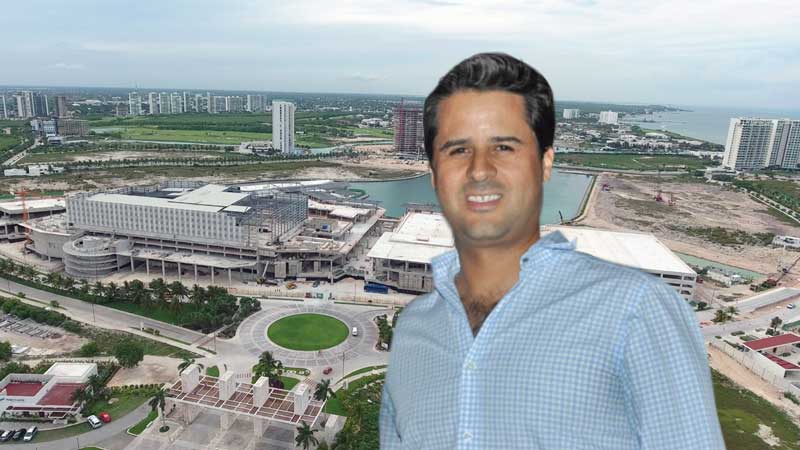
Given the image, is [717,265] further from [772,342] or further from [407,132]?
[407,132]

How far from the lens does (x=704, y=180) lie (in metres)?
60.9

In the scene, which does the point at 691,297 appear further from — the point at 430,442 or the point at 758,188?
the point at 758,188

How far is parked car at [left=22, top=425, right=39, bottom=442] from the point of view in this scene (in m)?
14.3

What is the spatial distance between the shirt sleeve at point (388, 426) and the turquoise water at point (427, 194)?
40.5m

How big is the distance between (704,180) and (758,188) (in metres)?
6.22

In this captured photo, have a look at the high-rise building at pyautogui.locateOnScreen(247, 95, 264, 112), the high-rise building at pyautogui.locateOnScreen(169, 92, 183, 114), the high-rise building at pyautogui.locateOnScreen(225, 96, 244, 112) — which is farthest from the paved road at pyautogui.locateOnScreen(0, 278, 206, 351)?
the high-rise building at pyautogui.locateOnScreen(247, 95, 264, 112)

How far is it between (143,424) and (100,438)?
1082mm

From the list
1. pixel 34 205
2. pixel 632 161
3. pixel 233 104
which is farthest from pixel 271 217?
pixel 233 104

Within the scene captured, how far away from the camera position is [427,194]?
51125mm

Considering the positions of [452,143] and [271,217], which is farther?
[271,217]

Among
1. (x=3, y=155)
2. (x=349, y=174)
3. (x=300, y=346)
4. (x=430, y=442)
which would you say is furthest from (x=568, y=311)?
(x=3, y=155)

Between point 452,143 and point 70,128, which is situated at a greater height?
point 452,143

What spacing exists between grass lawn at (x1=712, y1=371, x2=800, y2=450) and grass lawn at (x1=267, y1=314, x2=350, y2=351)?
42.9 ft

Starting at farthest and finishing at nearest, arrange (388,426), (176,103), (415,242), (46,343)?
1. (176,103)
2. (415,242)
3. (46,343)
4. (388,426)
